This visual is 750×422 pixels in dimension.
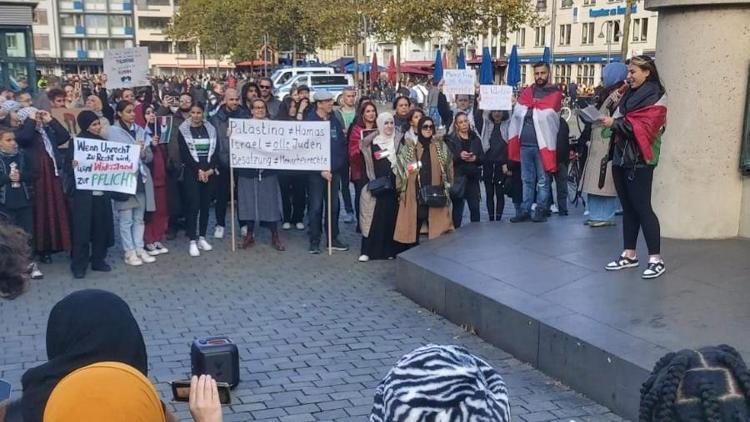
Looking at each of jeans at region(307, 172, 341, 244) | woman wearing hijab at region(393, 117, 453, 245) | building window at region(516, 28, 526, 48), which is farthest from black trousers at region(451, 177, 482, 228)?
building window at region(516, 28, 526, 48)

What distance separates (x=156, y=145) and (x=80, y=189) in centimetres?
130

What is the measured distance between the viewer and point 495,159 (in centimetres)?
1055

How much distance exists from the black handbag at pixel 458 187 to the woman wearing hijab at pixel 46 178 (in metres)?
4.64

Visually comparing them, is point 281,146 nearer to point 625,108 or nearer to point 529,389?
point 625,108

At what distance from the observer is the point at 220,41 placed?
193 ft

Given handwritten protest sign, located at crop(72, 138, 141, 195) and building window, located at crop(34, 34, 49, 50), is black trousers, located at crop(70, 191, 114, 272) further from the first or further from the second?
building window, located at crop(34, 34, 49, 50)

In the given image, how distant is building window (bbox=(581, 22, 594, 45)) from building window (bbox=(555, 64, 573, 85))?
9.58 feet

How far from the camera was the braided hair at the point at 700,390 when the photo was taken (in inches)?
64.7

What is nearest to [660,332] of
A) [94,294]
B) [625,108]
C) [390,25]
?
[625,108]

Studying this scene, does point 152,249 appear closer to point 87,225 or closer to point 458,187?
point 87,225

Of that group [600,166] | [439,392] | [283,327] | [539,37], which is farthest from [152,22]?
[439,392]

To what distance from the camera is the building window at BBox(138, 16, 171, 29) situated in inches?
3846

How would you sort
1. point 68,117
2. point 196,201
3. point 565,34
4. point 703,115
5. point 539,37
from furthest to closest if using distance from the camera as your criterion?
point 539,37 → point 565,34 → point 68,117 → point 196,201 → point 703,115

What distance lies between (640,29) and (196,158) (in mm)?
51839
